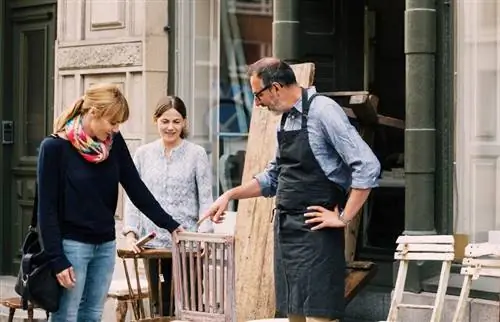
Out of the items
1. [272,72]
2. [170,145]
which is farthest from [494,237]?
[272,72]

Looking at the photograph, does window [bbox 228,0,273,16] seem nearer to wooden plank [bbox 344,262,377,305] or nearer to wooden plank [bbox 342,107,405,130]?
wooden plank [bbox 342,107,405,130]

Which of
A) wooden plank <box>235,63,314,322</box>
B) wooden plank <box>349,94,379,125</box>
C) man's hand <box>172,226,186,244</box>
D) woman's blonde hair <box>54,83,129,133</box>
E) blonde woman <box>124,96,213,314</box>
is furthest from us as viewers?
wooden plank <box>235,63,314,322</box>

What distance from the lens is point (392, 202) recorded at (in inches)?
350

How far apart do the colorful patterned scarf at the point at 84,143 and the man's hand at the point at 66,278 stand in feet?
1.85

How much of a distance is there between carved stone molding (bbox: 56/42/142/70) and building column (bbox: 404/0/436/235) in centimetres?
250

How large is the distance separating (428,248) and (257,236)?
178cm

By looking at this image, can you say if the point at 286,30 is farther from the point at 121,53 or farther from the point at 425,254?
the point at 425,254

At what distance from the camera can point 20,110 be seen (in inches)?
426

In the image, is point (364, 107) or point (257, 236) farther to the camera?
point (257, 236)

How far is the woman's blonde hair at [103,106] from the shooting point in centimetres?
576

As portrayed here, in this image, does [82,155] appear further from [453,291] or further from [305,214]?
[453,291]

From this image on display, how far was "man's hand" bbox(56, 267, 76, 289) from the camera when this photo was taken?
5.66 m

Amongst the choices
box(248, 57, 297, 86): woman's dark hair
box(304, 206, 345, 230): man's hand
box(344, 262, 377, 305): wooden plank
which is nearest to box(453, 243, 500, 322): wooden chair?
box(304, 206, 345, 230): man's hand

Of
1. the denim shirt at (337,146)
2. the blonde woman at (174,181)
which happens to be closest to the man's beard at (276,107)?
the denim shirt at (337,146)
